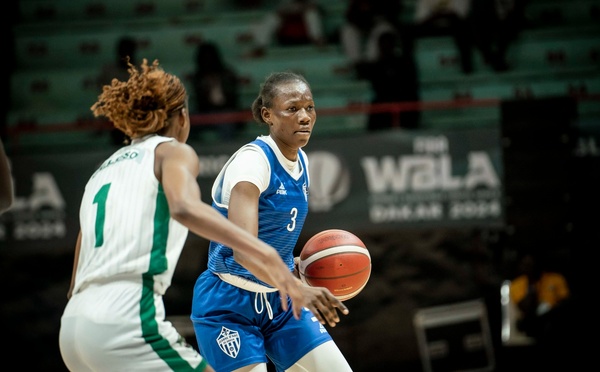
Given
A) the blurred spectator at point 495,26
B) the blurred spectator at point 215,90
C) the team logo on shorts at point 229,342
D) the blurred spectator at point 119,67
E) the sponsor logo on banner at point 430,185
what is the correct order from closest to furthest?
1. the team logo on shorts at point 229,342
2. the sponsor logo on banner at point 430,185
3. the blurred spectator at point 215,90
4. the blurred spectator at point 119,67
5. the blurred spectator at point 495,26

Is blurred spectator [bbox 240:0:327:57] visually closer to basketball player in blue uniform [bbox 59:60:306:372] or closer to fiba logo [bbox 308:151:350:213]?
fiba logo [bbox 308:151:350:213]

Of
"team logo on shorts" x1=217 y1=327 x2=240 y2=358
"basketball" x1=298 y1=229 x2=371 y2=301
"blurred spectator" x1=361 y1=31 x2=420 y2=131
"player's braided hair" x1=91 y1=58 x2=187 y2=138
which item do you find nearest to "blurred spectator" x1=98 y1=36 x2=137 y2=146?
"blurred spectator" x1=361 y1=31 x2=420 y2=131

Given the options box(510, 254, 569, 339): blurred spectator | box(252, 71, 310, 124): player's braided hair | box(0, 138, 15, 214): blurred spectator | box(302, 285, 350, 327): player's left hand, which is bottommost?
box(510, 254, 569, 339): blurred spectator

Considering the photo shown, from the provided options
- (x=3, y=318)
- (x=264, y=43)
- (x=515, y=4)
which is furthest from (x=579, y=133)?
(x=3, y=318)

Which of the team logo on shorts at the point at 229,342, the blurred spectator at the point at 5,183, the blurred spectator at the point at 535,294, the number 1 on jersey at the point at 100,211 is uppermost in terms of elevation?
the blurred spectator at the point at 5,183

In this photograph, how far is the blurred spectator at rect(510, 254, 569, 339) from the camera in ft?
28.9

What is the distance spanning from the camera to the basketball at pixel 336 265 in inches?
168

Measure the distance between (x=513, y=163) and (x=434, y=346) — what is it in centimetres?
202

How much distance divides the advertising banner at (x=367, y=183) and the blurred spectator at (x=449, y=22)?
255cm

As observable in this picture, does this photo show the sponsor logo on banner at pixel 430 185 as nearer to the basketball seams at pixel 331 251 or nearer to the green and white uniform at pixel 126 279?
the basketball seams at pixel 331 251

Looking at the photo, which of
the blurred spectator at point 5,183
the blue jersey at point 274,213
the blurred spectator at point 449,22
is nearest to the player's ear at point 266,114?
the blue jersey at point 274,213

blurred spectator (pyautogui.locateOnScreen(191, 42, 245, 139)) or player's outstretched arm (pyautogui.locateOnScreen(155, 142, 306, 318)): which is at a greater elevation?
blurred spectator (pyautogui.locateOnScreen(191, 42, 245, 139))

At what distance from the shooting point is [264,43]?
11.3m

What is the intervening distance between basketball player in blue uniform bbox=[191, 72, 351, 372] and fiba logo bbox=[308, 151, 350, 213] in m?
4.29
